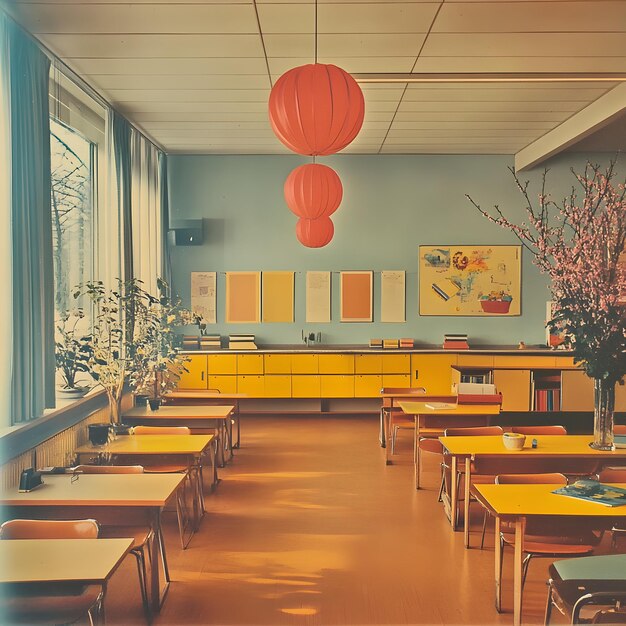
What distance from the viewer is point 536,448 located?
4805 mm

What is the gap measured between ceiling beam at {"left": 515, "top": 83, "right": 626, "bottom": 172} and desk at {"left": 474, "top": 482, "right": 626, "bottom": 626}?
4.62 meters

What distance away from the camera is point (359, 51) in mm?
5910

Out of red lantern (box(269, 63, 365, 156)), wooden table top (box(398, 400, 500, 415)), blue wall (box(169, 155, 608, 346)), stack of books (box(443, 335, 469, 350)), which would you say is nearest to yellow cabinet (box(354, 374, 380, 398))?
blue wall (box(169, 155, 608, 346))

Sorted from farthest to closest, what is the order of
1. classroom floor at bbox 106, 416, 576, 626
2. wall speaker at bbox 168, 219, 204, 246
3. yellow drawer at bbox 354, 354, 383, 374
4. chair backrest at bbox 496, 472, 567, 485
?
wall speaker at bbox 168, 219, 204, 246
yellow drawer at bbox 354, 354, 383, 374
chair backrest at bbox 496, 472, 567, 485
classroom floor at bbox 106, 416, 576, 626

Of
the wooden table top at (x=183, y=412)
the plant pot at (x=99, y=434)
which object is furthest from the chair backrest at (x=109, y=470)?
the wooden table top at (x=183, y=412)

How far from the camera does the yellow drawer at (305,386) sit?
9.92 metres

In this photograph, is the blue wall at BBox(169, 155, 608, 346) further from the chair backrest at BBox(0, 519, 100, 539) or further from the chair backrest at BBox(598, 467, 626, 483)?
the chair backrest at BBox(0, 519, 100, 539)

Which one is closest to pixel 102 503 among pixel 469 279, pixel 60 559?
pixel 60 559

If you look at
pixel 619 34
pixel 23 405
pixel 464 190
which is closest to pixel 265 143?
pixel 464 190

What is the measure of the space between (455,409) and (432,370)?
142 inches

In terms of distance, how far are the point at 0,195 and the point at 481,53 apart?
393 centimetres

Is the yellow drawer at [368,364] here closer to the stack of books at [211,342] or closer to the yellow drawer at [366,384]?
the yellow drawer at [366,384]

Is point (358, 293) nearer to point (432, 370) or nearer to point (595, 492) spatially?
point (432, 370)

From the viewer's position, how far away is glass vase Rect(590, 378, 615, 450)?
4727 millimetres
